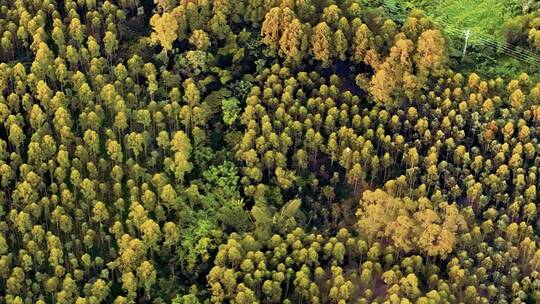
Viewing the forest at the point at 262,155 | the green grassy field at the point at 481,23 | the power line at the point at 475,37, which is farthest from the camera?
the power line at the point at 475,37

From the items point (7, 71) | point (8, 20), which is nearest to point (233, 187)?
point (7, 71)

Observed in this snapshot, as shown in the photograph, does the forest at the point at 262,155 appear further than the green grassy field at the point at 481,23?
No

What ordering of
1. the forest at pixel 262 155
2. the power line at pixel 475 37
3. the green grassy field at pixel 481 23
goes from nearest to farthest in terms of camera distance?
1. the forest at pixel 262 155
2. the green grassy field at pixel 481 23
3. the power line at pixel 475 37

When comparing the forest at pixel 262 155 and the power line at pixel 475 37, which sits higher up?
the power line at pixel 475 37

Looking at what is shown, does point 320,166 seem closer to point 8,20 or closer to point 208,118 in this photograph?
point 208,118

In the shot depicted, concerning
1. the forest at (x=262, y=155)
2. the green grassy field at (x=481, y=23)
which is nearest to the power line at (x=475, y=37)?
the green grassy field at (x=481, y=23)

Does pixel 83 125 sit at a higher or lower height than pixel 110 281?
higher

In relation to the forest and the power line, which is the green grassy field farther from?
the forest

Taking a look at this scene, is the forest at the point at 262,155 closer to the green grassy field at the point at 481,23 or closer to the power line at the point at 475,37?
the green grassy field at the point at 481,23
